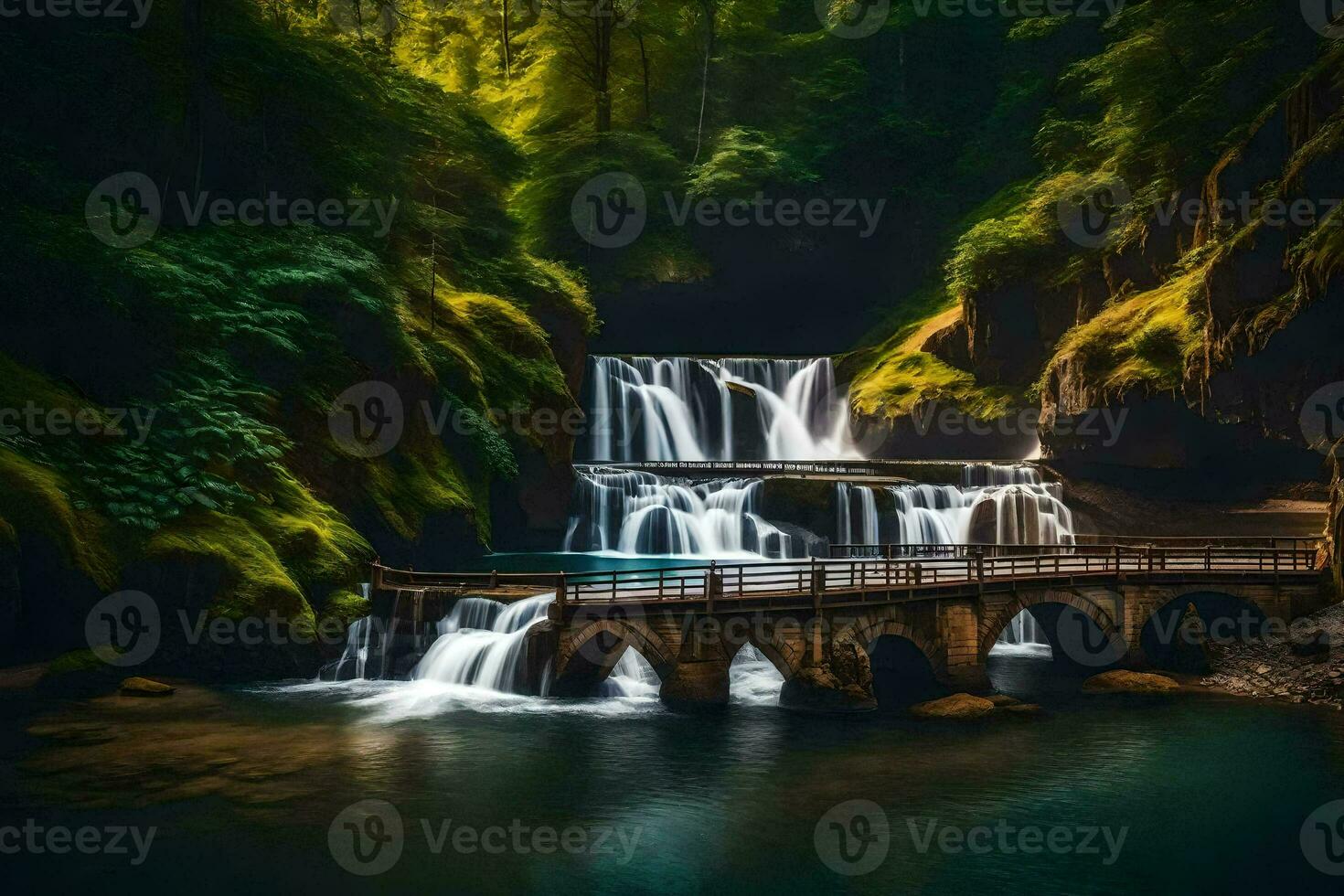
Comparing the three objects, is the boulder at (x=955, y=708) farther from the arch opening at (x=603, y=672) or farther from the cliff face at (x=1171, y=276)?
the cliff face at (x=1171, y=276)

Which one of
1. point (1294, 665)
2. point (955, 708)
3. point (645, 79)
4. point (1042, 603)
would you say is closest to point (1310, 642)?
point (1294, 665)

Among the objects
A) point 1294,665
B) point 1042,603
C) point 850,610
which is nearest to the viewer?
point 850,610

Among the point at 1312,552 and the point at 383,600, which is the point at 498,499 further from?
the point at 1312,552

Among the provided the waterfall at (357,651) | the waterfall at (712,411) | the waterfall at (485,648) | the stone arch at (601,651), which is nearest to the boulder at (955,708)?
the stone arch at (601,651)

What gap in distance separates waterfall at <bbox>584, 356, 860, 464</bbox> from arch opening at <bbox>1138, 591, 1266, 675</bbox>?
76.9 ft

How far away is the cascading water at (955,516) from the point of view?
41.0m

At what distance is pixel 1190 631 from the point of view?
3095 centimetres

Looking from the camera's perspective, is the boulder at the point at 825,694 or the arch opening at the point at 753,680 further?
Result: the arch opening at the point at 753,680

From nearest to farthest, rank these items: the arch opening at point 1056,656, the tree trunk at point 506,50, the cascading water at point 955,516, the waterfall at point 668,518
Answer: the arch opening at point 1056,656
the cascading water at point 955,516
the waterfall at point 668,518
the tree trunk at point 506,50

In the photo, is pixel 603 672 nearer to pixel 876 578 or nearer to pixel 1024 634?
pixel 876 578

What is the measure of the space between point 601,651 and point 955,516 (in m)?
19.0

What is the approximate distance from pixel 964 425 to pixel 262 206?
1232 inches

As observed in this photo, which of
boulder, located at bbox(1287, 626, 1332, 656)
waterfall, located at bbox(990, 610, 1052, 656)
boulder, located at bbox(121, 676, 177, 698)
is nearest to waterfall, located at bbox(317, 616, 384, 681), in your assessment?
boulder, located at bbox(121, 676, 177, 698)

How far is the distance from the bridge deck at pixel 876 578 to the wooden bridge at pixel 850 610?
5cm
